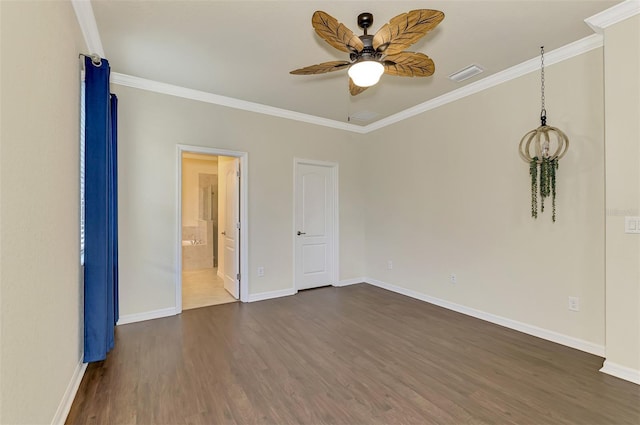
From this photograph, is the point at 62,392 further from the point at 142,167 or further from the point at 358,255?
the point at 358,255

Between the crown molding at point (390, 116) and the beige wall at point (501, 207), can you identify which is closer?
the crown molding at point (390, 116)

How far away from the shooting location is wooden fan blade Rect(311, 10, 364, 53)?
1.72 metres

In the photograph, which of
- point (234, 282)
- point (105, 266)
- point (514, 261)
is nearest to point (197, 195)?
point (234, 282)

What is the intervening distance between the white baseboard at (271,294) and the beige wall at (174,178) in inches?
2.3

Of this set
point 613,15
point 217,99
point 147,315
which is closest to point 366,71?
point 613,15

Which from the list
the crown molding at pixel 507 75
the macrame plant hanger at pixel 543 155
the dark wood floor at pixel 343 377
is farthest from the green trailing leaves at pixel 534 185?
the dark wood floor at pixel 343 377

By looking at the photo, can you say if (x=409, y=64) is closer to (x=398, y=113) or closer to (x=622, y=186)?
(x=622, y=186)

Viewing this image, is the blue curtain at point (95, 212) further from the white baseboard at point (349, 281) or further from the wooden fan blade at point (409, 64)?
the white baseboard at point (349, 281)

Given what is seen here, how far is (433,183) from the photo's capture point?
→ 4.11m

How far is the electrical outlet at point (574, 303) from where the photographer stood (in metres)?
2.74

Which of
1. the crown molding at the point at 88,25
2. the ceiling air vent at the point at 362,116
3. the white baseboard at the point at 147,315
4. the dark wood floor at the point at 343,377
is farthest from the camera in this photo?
the ceiling air vent at the point at 362,116

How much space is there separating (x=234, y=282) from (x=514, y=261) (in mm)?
3620

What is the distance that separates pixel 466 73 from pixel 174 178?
11.9ft

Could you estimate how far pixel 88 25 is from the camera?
2.36m
